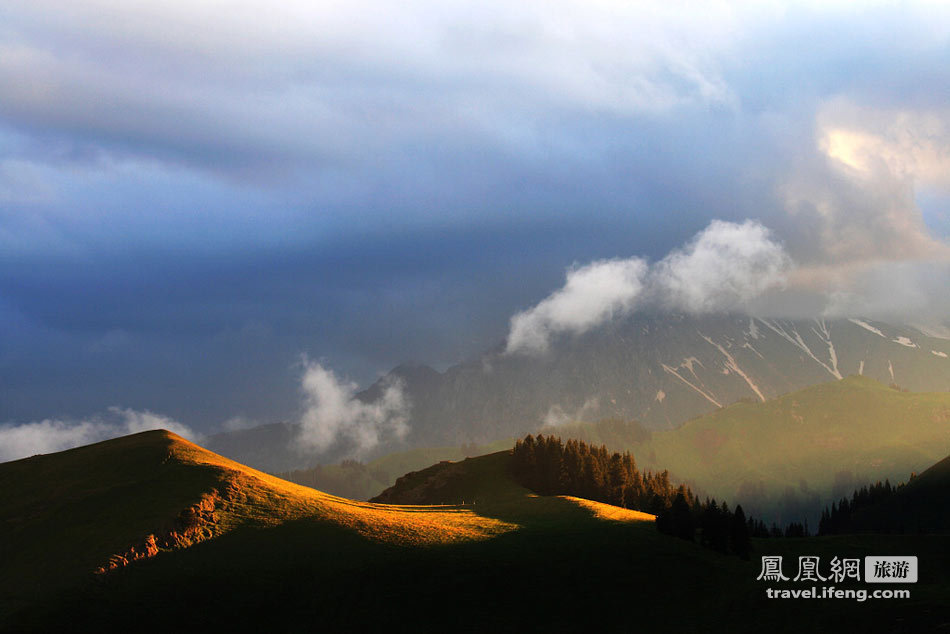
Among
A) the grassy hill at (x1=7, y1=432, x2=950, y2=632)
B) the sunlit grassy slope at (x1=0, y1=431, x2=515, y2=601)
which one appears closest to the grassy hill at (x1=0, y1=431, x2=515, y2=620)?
the sunlit grassy slope at (x1=0, y1=431, x2=515, y2=601)

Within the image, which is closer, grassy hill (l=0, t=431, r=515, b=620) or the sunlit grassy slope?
grassy hill (l=0, t=431, r=515, b=620)

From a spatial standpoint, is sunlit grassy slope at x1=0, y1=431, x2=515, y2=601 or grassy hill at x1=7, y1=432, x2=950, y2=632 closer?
grassy hill at x1=7, y1=432, x2=950, y2=632

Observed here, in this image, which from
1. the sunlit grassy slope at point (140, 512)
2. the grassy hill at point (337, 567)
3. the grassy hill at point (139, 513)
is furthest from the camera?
the sunlit grassy slope at point (140, 512)

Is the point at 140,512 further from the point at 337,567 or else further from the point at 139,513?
the point at 337,567

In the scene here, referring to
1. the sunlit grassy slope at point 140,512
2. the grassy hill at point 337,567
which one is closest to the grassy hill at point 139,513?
the sunlit grassy slope at point 140,512

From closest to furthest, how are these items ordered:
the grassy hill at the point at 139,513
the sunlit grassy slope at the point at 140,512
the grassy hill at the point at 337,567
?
the grassy hill at the point at 337,567 → the grassy hill at the point at 139,513 → the sunlit grassy slope at the point at 140,512

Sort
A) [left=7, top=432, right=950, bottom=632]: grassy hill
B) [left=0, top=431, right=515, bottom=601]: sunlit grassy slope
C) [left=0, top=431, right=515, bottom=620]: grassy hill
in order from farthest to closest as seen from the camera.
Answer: [left=0, top=431, right=515, bottom=601]: sunlit grassy slope, [left=0, top=431, right=515, bottom=620]: grassy hill, [left=7, top=432, right=950, bottom=632]: grassy hill

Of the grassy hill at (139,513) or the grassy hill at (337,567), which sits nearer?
the grassy hill at (337,567)

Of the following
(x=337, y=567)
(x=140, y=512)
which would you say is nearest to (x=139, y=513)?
(x=140, y=512)

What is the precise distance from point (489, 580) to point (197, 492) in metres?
53.3

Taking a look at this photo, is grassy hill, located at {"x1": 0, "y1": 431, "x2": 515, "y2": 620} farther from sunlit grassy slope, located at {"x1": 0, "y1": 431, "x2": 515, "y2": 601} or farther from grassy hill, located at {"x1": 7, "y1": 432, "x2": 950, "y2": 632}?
grassy hill, located at {"x1": 7, "y1": 432, "x2": 950, "y2": 632}

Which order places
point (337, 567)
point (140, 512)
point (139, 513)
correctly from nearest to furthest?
point (337, 567) → point (139, 513) → point (140, 512)

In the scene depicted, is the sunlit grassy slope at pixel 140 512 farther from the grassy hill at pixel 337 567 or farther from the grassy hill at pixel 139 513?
the grassy hill at pixel 337 567

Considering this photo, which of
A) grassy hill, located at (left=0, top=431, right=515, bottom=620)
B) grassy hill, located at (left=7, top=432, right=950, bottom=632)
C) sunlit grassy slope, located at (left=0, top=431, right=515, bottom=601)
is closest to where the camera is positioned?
grassy hill, located at (left=7, top=432, right=950, bottom=632)
